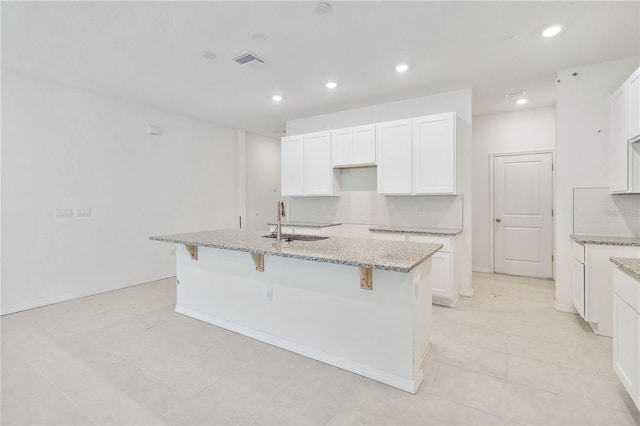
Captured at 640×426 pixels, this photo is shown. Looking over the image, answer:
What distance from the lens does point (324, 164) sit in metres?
4.76

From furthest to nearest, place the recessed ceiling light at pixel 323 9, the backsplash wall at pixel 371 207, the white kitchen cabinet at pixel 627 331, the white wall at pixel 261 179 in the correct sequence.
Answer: the white wall at pixel 261 179 < the backsplash wall at pixel 371 207 < the recessed ceiling light at pixel 323 9 < the white kitchen cabinet at pixel 627 331

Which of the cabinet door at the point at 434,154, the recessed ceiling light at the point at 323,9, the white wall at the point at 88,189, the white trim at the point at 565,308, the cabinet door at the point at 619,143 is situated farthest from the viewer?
the cabinet door at the point at 434,154

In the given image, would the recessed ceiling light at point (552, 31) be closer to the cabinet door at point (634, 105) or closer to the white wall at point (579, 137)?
the cabinet door at point (634, 105)

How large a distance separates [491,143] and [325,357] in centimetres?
459

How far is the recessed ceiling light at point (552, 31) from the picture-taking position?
2.61 metres

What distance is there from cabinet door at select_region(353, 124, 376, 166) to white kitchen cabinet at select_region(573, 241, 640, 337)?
257 cm

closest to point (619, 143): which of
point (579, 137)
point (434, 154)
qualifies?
point (579, 137)

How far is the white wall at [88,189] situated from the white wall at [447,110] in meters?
2.93

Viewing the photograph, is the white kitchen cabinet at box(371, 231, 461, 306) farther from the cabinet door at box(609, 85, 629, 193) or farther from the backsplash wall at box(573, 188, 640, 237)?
the cabinet door at box(609, 85, 629, 193)

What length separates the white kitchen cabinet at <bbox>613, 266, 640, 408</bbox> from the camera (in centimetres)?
165

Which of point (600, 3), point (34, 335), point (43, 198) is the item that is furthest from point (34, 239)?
point (600, 3)

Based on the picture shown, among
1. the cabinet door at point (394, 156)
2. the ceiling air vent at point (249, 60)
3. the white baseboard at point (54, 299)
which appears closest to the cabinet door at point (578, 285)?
the cabinet door at point (394, 156)

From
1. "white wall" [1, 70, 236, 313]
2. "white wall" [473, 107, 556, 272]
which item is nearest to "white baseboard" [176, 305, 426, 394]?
"white wall" [1, 70, 236, 313]

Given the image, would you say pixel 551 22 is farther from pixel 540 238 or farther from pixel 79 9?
pixel 79 9
